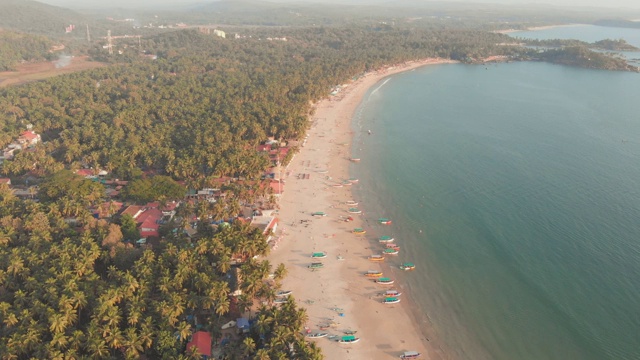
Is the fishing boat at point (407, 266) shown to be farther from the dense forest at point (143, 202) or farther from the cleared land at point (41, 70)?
the cleared land at point (41, 70)

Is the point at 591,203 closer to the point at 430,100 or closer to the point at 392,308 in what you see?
the point at 392,308

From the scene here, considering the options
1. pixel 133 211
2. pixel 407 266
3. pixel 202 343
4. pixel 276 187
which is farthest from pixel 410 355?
pixel 133 211

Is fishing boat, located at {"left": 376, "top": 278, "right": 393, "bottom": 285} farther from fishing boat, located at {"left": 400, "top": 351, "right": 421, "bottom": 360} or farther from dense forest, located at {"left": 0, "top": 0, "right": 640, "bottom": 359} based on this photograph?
dense forest, located at {"left": 0, "top": 0, "right": 640, "bottom": 359}

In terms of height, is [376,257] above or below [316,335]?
above

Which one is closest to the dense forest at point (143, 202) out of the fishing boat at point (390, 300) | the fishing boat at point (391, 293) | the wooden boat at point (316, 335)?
the wooden boat at point (316, 335)

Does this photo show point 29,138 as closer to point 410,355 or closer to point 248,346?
point 248,346

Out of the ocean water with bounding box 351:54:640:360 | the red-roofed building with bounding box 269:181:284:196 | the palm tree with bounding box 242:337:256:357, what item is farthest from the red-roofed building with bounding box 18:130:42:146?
the palm tree with bounding box 242:337:256:357
